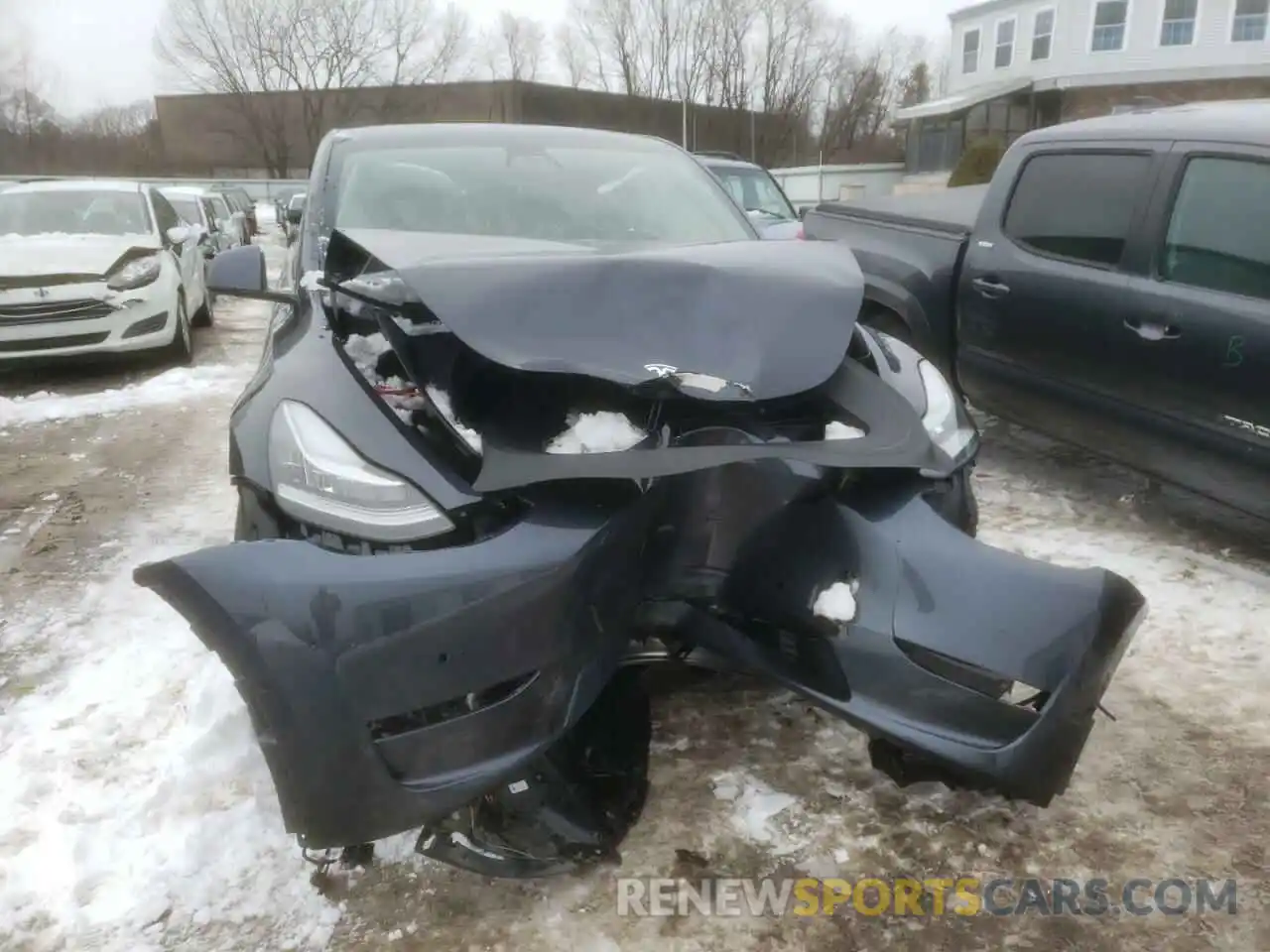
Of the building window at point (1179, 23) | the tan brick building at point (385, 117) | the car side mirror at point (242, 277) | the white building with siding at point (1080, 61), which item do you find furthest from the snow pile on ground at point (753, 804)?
the tan brick building at point (385, 117)

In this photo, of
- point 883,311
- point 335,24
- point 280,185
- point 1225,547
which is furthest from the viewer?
point 335,24

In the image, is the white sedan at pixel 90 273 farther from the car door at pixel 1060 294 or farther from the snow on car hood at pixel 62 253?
the car door at pixel 1060 294

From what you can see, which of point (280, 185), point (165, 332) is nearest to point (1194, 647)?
point (165, 332)

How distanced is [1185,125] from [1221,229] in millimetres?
576

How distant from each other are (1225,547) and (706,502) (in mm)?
3152

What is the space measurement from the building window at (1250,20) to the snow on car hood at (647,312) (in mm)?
33010

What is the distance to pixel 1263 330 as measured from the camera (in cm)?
352

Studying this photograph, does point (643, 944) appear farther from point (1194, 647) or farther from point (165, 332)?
point (165, 332)

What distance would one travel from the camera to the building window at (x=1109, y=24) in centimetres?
3005

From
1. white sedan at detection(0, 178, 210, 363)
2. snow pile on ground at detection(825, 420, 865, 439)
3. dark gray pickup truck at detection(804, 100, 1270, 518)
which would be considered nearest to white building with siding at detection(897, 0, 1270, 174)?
dark gray pickup truck at detection(804, 100, 1270, 518)

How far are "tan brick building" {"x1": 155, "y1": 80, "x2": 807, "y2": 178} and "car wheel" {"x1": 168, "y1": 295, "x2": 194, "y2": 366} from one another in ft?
141

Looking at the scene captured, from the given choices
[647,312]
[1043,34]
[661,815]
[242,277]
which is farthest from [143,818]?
[1043,34]

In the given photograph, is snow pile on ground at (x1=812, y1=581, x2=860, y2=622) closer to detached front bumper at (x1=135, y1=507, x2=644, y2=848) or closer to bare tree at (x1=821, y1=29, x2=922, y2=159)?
detached front bumper at (x1=135, y1=507, x2=644, y2=848)

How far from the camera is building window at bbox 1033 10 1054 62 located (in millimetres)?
31938
